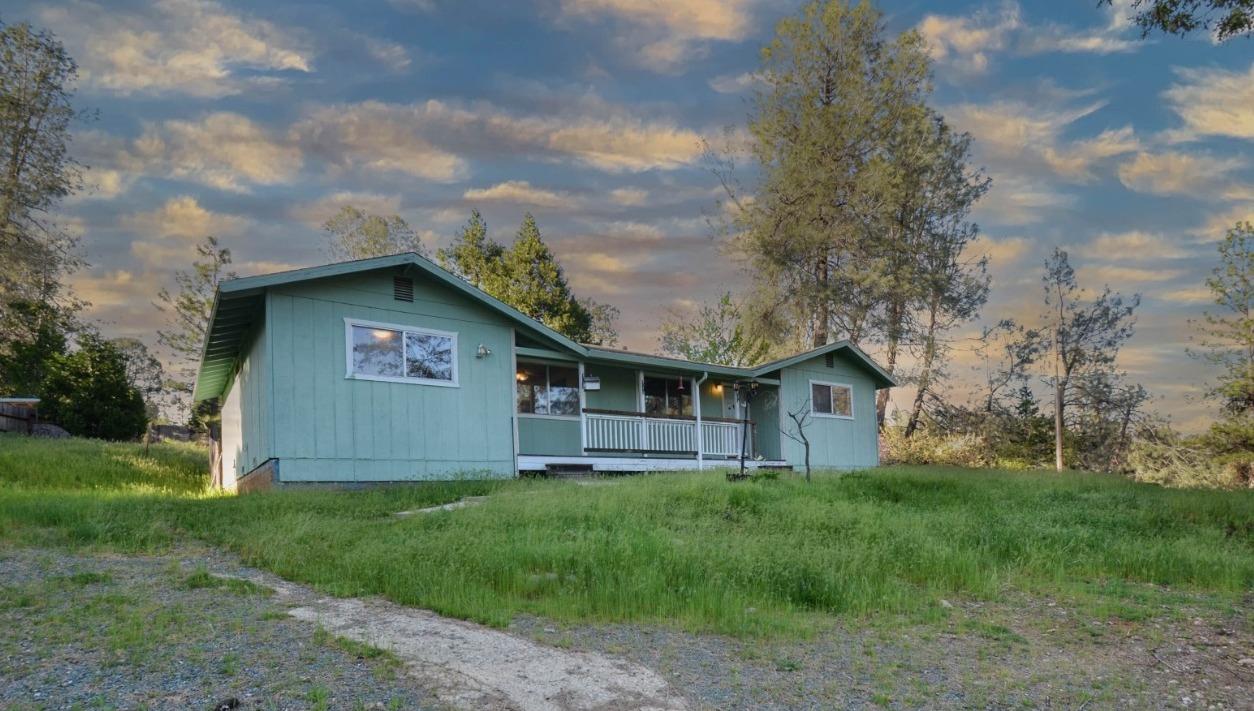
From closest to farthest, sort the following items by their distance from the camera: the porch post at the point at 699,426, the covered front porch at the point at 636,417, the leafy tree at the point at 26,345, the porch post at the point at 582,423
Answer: the covered front porch at the point at 636,417, the porch post at the point at 582,423, the porch post at the point at 699,426, the leafy tree at the point at 26,345

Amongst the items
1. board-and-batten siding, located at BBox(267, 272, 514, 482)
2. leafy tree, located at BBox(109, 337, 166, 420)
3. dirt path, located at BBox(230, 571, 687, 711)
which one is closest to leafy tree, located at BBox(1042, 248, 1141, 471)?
board-and-batten siding, located at BBox(267, 272, 514, 482)

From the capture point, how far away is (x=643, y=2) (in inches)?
699

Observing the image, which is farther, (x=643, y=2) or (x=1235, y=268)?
(x=1235, y=268)

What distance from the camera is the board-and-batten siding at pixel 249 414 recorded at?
42.6 feet

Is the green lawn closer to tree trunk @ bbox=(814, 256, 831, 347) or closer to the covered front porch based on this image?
the covered front porch

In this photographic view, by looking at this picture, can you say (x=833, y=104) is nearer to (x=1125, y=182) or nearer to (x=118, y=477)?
(x=1125, y=182)

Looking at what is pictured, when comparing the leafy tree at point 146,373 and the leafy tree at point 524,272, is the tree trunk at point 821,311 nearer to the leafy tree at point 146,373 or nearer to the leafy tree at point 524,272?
the leafy tree at point 524,272

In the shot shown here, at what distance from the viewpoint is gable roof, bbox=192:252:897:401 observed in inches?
496

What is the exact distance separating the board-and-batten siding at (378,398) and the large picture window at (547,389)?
1386 millimetres

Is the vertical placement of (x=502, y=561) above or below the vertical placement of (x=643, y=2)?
below

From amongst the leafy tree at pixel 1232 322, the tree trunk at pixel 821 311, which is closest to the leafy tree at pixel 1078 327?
the leafy tree at pixel 1232 322

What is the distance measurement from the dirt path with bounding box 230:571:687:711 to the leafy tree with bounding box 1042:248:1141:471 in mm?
27616

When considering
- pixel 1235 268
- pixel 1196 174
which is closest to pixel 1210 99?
pixel 1196 174

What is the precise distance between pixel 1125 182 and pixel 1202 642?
15.4 meters
